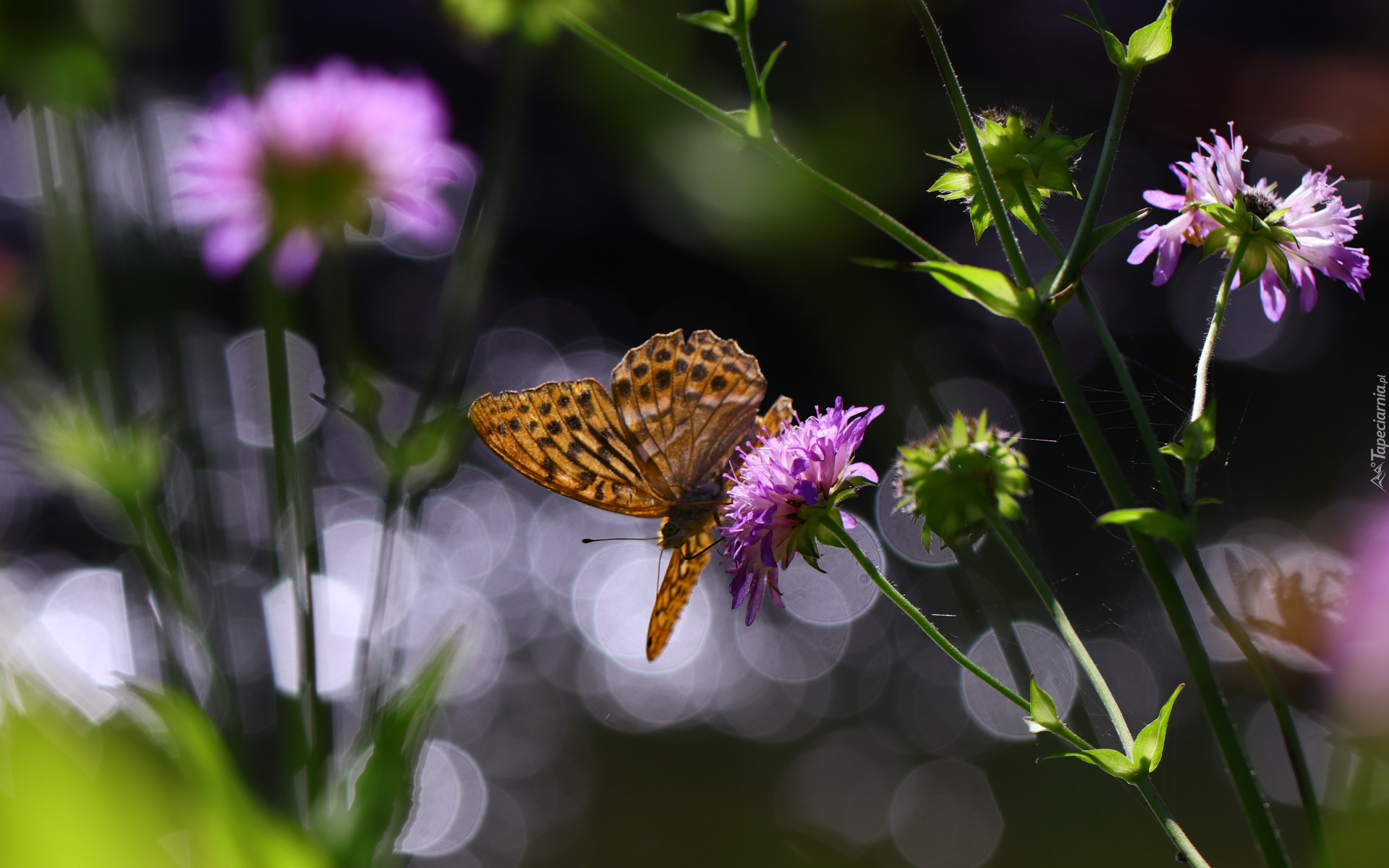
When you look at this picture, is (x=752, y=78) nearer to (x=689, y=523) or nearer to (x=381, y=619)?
(x=689, y=523)

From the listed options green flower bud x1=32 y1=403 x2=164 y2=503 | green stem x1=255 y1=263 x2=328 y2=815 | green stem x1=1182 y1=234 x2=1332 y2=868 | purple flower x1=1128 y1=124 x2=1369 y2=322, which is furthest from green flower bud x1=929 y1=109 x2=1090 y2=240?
green flower bud x1=32 y1=403 x2=164 y2=503

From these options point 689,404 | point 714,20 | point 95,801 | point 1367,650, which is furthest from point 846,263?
point 95,801

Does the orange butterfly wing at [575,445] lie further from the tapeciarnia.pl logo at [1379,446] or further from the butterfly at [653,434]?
the tapeciarnia.pl logo at [1379,446]

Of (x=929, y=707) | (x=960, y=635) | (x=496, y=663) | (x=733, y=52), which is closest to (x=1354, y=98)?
(x=960, y=635)

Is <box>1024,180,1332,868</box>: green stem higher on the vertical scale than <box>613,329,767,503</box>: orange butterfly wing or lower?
higher

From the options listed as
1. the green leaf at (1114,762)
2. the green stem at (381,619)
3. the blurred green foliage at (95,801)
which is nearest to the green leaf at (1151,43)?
the green leaf at (1114,762)

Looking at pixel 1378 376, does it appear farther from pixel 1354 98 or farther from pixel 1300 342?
pixel 1300 342

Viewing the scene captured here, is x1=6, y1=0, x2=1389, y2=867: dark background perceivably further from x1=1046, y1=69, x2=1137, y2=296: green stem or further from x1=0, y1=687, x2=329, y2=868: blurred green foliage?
x1=0, y1=687, x2=329, y2=868: blurred green foliage
